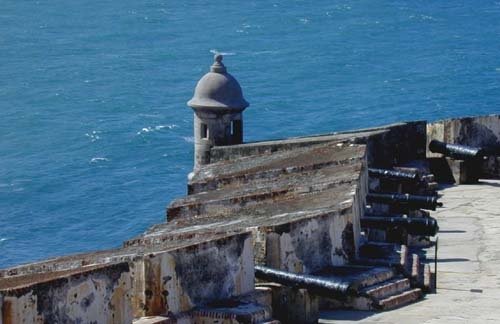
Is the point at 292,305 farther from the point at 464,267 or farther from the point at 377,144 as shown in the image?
the point at 377,144

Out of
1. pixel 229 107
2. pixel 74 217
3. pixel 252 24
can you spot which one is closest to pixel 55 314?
pixel 229 107

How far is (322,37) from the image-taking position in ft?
325

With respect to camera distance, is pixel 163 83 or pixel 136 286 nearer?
pixel 136 286

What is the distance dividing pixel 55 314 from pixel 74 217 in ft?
125

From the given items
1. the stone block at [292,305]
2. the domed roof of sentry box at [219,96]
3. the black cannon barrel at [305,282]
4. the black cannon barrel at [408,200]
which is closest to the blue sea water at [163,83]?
the domed roof of sentry box at [219,96]

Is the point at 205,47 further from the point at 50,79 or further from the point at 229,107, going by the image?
the point at 229,107

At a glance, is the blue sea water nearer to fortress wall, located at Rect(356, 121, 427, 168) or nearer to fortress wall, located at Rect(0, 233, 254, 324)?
fortress wall, located at Rect(356, 121, 427, 168)

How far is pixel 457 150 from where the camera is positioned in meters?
26.2

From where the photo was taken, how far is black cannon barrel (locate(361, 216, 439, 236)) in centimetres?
1903

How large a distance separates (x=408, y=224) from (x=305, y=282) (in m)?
4.04

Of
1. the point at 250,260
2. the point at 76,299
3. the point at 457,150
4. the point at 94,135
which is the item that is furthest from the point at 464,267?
the point at 94,135

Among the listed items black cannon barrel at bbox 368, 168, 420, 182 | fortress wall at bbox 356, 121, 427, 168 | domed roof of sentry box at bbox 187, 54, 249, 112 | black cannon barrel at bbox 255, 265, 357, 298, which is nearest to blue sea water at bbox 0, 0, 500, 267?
domed roof of sentry box at bbox 187, 54, 249, 112

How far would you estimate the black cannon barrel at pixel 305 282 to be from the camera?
15.4 meters

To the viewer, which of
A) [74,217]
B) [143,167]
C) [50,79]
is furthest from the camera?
[50,79]
